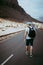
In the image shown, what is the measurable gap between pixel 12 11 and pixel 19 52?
96 cm

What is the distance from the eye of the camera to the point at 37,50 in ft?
14.6

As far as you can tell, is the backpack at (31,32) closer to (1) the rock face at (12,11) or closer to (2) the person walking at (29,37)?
(2) the person walking at (29,37)

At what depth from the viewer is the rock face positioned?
4.71 meters

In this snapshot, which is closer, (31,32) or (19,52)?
(31,32)

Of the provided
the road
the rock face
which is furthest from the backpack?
the rock face

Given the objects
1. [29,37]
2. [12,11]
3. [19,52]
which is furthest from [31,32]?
[12,11]

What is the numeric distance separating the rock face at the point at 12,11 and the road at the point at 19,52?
0.33 meters

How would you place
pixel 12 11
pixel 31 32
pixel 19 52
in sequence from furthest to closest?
1. pixel 12 11
2. pixel 19 52
3. pixel 31 32

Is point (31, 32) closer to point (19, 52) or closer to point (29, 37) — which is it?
point (29, 37)

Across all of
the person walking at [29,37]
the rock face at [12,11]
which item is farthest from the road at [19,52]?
the rock face at [12,11]

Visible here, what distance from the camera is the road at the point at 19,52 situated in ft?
13.7

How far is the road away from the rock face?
0.33 meters

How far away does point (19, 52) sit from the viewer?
4465 mm

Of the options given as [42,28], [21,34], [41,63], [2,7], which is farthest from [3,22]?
[41,63]
